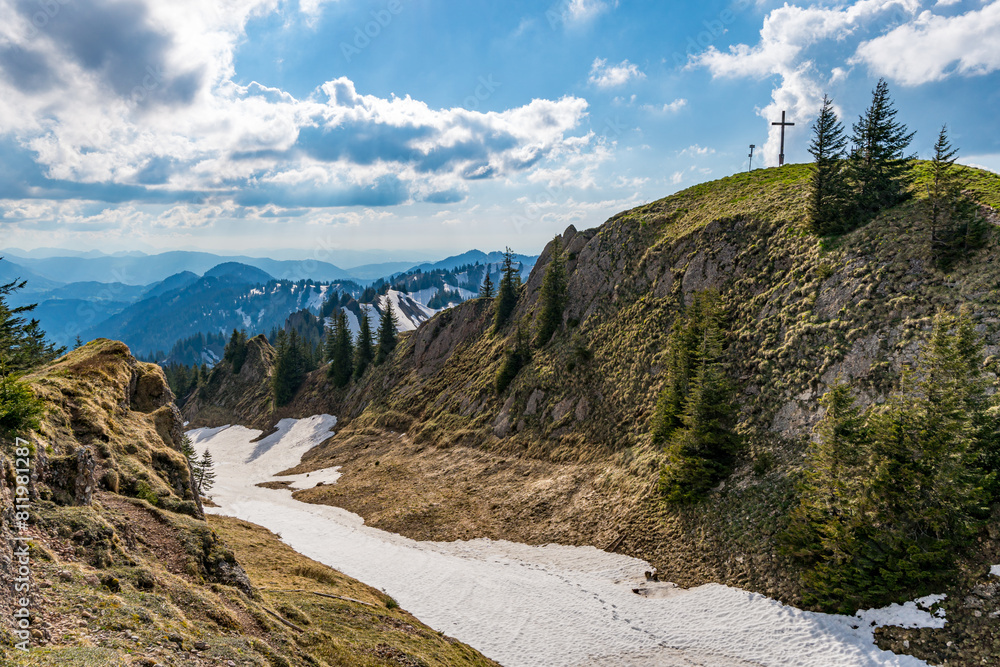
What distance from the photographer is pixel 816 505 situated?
2056 centimetres

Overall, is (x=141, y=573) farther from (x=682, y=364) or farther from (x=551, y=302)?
(x=551, y=302)

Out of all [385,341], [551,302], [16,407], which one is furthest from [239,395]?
[16,407]

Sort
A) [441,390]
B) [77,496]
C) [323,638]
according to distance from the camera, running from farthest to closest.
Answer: [441,390] < [323,638] < [77,496]

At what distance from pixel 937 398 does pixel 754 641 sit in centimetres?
1248

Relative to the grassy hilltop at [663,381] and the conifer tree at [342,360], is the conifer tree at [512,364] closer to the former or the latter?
the grassy hilltop at [663,381]

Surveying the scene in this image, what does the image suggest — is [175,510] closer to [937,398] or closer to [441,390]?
[937,398]

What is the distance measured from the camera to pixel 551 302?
168ft

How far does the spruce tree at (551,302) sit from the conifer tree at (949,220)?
103 feet

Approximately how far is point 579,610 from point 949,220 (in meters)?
29.4

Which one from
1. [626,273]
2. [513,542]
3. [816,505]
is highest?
[626,273]

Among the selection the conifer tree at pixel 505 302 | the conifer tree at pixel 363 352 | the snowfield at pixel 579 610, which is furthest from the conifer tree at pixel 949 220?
the conifer tree at pixel 363 352

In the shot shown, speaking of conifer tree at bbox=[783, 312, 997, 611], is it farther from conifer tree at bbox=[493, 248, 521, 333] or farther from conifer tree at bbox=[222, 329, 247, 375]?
conifer tree at bbox=[222, 329, 247, 375]

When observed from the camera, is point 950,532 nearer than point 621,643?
Yes

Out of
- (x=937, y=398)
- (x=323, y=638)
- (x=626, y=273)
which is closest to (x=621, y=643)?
(x=323, y=638)
